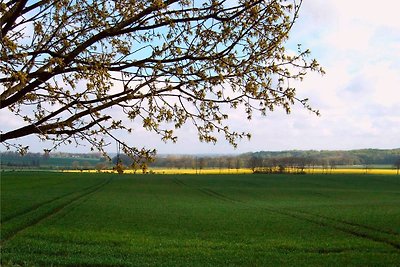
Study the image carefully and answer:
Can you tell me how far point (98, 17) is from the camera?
18.7ft

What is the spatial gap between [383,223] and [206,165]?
533ft

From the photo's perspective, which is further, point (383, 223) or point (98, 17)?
point (383, 223)

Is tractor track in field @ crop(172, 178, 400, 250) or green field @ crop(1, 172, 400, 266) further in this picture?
tractor track in field @ crop(172, 178, 400, 250)

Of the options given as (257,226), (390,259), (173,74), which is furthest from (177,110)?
(257,226)

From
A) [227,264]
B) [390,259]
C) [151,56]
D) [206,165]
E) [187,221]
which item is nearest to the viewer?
[151,56]

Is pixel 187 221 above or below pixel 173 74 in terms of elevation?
below

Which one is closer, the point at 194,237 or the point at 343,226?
A: the point at 194,237

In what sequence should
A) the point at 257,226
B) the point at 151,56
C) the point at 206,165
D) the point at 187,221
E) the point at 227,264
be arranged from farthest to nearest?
the point at 206,165, the point at 187,221, the point at 257,226, the point at 227,264, the point at 151,56

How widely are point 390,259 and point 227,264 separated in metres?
6.26

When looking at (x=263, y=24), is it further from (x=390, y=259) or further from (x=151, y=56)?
(x=390, y=259)

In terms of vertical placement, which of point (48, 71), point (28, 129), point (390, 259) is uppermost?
point (48, 71)

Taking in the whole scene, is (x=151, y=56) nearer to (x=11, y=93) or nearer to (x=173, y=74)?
(x=173, y=74)

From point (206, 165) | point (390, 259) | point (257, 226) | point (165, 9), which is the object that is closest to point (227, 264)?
point (390, 259)

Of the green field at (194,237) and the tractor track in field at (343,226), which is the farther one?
the tractor track in field at (343,226)
